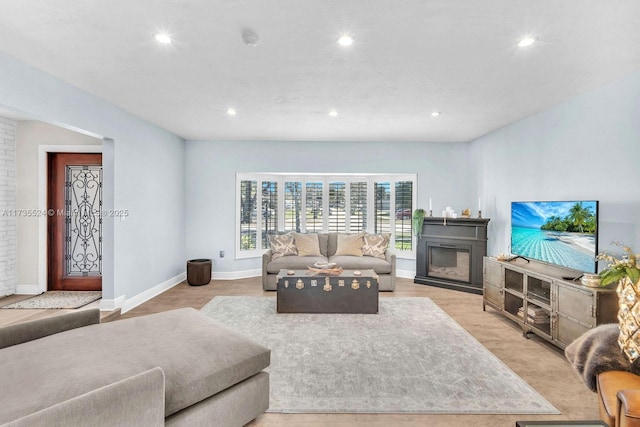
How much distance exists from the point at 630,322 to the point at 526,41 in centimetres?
200

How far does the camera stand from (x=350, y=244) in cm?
569

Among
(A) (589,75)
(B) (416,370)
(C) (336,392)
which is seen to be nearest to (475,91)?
(A) (589,75)

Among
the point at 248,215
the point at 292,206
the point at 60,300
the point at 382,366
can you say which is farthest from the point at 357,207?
the point at 60,300

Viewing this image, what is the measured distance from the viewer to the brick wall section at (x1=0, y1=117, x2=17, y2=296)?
4.23m

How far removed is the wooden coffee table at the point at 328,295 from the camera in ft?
13.1

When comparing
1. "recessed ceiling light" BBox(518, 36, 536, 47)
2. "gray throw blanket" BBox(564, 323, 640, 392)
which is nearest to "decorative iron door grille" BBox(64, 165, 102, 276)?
"recessed ceiling light" BBox(518, 36, 536, 47)

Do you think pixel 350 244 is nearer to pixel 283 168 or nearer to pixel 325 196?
pixel 325 196

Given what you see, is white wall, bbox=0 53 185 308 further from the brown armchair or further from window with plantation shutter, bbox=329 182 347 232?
the brown armchair

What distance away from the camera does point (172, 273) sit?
214 inches

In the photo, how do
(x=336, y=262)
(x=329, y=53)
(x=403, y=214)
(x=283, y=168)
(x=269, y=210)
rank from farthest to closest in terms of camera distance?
1. (x=269, y=210)
2. (x=403, y=214)
3. (x=283, y=168)
4. (x=336, y=262)
5. (x=329, y=53)

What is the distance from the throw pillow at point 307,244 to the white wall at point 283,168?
1271mm

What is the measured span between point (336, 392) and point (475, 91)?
330 cm

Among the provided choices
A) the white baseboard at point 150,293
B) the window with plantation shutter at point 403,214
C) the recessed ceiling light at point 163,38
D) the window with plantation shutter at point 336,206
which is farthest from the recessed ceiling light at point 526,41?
the white baseboard at point 150,293

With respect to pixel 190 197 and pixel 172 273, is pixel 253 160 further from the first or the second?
pixel 172 273
